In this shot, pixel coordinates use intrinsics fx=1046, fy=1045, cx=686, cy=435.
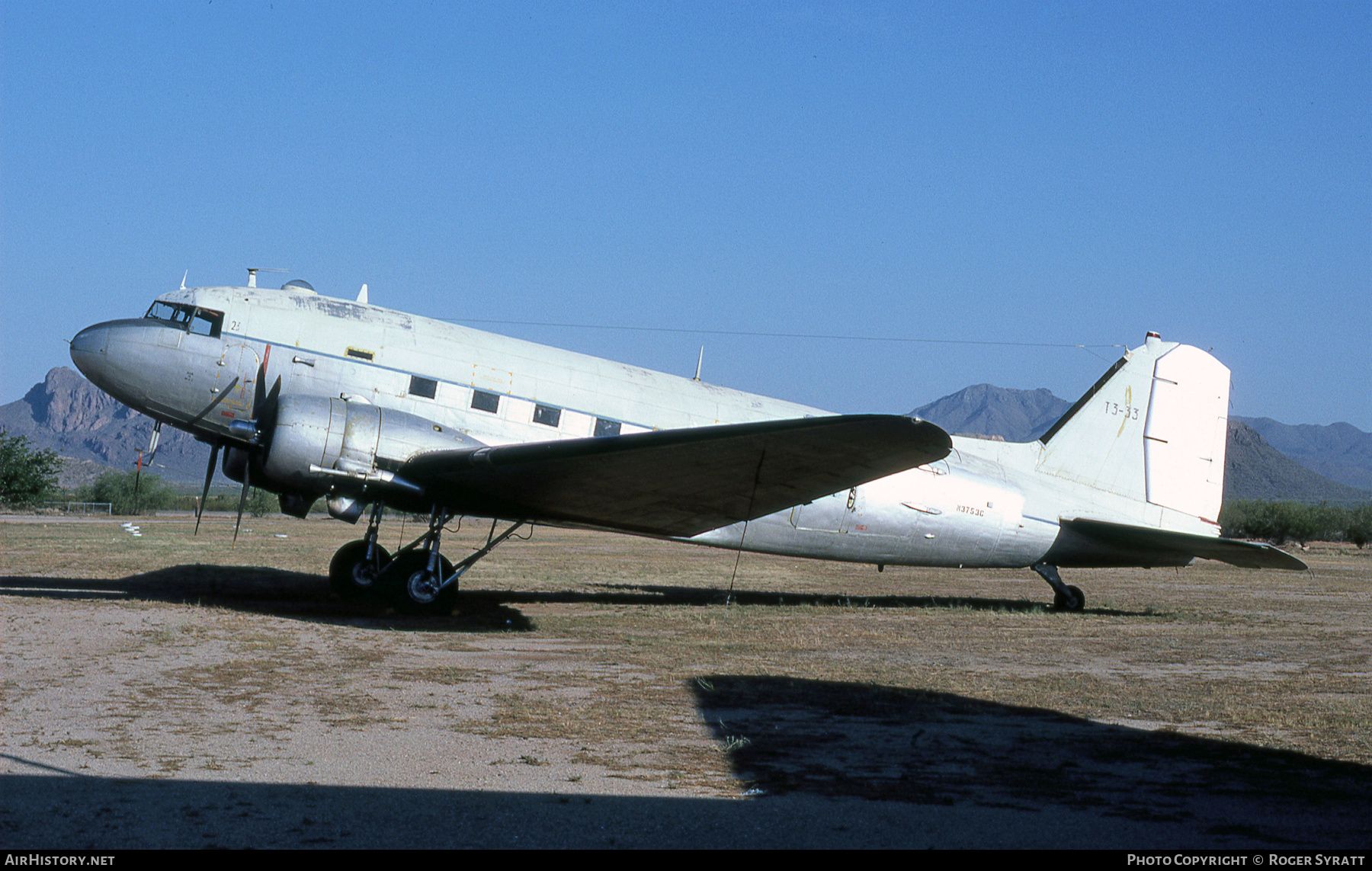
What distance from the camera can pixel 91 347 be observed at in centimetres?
1271

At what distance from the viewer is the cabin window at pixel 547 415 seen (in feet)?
44.0

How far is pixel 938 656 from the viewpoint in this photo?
10430 millimetres

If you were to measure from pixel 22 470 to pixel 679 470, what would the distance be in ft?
164

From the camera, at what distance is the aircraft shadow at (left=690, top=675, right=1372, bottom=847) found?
489 centimetres

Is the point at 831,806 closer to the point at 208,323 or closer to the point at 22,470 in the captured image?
the point at 208,323

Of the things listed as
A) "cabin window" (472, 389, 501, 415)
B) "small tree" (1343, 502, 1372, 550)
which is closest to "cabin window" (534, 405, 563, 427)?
"cabin window" (472, 389, 501, 415)

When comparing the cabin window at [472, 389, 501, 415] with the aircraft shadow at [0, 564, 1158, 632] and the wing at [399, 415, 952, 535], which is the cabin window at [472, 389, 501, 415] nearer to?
the wing at [399, 415, 952, 535]

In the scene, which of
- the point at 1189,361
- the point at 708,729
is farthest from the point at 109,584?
the point at 1189,361

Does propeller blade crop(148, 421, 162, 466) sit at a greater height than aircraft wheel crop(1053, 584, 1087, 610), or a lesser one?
greater

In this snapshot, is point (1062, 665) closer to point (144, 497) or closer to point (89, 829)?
point (89, 829)

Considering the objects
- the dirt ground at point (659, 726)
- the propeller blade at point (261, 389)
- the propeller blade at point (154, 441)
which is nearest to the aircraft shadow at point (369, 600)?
the dirt ground at point (659, 726)

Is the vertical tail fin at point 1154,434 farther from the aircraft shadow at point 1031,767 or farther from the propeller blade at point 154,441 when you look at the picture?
the propeller blade at point 154,441

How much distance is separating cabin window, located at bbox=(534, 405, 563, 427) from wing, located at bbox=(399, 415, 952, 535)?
1184 millimetres

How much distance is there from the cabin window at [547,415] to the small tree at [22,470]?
150 feet
